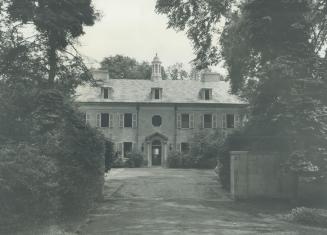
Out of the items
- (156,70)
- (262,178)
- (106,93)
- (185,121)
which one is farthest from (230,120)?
(262,178)

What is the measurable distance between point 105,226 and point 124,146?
105ft

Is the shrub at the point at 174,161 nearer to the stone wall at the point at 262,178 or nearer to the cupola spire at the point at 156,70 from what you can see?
the cupola spire at the point at 156,70

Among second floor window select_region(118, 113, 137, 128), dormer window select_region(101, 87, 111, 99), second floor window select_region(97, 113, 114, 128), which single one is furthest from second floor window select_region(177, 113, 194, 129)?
dormer window select_region(101, 87, 111, 99)

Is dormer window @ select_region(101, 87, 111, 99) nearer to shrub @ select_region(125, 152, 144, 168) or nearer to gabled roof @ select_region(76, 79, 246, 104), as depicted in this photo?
gabled roof @ select_region(76, 79, 246, 104)

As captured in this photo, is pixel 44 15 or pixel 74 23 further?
pixel 74 23

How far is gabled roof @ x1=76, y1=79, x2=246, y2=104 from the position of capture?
4394cm

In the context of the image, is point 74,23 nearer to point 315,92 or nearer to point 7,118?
point 7,118

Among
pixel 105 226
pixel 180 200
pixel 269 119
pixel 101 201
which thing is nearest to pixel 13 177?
pixel 105 226

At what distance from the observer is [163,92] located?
45031 mm

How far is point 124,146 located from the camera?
43875 mm

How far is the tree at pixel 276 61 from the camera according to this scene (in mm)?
15469

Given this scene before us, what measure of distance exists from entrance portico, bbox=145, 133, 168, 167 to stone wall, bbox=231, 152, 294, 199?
25979mm

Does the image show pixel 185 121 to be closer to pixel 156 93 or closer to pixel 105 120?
pixel 156 93

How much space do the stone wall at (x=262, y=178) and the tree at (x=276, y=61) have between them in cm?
76
